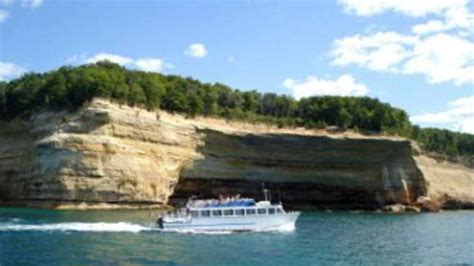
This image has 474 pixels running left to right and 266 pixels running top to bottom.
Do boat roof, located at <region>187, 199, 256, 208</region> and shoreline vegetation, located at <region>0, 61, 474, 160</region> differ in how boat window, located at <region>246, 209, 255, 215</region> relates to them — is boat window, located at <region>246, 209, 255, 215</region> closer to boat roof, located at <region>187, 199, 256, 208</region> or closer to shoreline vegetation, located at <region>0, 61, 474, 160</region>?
boat roof, located at <region>187, 199, 256, 208</region>

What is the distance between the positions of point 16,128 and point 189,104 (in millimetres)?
22747

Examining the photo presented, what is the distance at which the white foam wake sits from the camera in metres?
51.0

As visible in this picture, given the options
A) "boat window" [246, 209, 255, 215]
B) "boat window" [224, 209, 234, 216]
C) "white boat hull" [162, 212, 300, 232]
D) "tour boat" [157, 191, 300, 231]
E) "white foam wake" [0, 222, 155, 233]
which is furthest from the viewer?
"boat window" [246, 209, 255, 215]

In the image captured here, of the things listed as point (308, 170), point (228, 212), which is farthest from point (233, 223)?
point (308, 170)

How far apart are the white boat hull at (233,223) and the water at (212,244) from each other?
1832 millimetres

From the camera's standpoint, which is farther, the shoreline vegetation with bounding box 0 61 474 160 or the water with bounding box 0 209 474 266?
the shoreline vegetation with bounding box 0 61 474 160

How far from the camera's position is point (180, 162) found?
85438 mm

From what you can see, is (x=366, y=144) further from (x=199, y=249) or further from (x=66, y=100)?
(x=199, y=249)

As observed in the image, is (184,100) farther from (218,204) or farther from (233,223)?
(233,223)

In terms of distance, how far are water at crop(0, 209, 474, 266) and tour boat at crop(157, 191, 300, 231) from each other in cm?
195

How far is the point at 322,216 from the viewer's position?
78.7 meters

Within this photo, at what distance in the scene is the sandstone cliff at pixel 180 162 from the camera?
252 ft

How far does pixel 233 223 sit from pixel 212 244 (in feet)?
32.5

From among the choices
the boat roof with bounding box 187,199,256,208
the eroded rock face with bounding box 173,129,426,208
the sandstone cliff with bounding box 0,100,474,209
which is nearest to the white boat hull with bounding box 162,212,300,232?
the boat roof with bounding box 187,199,256,208
